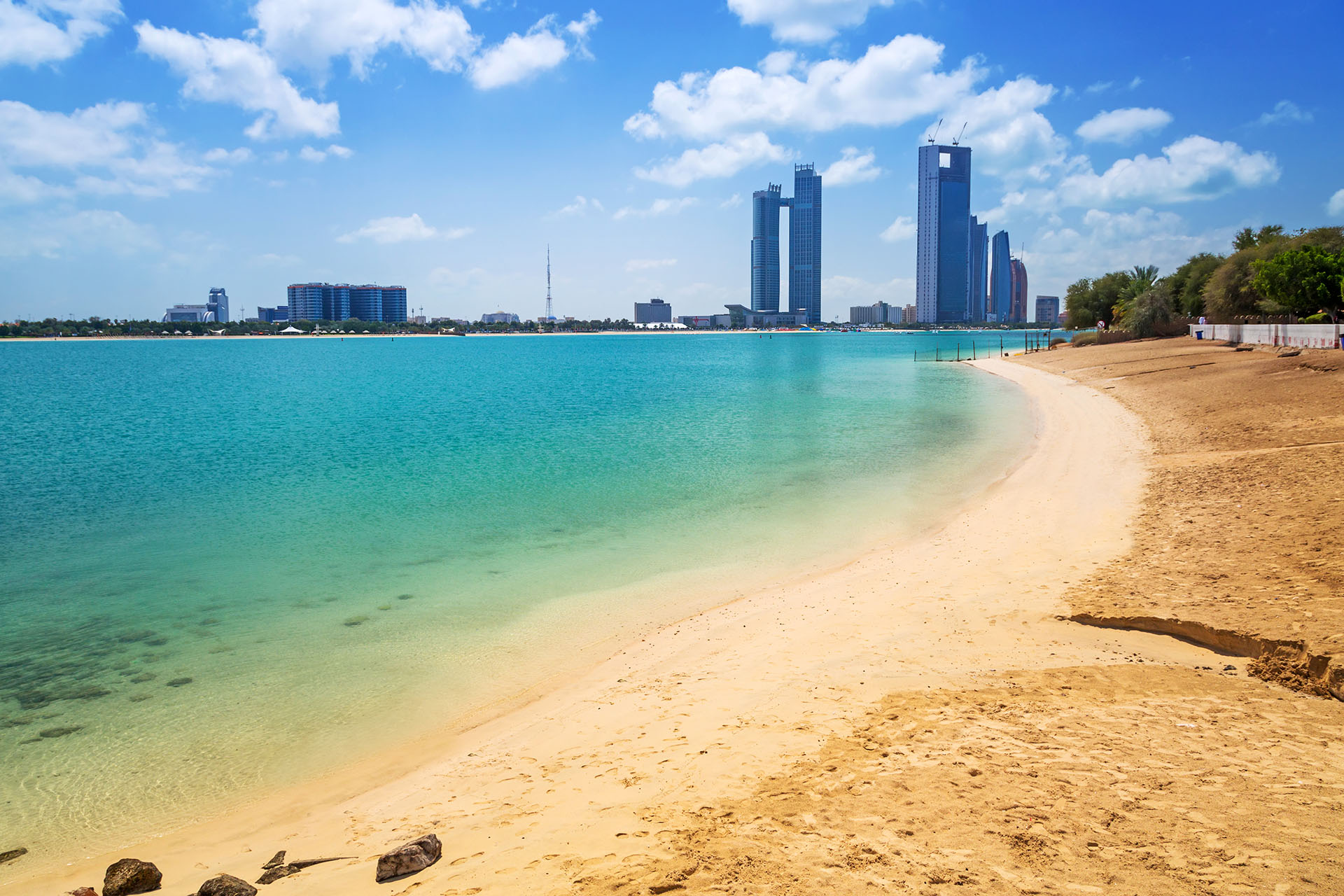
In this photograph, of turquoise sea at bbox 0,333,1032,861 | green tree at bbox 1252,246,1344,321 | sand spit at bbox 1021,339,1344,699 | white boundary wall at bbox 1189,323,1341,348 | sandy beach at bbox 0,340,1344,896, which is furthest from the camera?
green tree at bbox 1252,246,1344,321

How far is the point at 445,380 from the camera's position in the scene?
265ft

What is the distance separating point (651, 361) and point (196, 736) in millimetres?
122935

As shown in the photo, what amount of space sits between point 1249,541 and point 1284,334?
4392cm

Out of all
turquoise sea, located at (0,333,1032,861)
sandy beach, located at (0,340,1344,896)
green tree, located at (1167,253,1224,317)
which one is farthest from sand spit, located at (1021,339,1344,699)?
green tree, located at (1167,253,1224,317)

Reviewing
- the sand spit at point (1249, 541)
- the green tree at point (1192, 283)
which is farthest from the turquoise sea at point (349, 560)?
the green tree at point (1192, 283)

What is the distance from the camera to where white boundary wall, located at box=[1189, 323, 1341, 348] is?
127ft

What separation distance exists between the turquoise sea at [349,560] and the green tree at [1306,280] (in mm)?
24919

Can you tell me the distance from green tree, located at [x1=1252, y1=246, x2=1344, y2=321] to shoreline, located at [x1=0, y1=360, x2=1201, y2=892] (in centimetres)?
4890

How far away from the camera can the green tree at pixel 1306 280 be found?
47062 mm

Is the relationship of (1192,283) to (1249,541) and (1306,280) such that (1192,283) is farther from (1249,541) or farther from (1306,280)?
(1249,541)

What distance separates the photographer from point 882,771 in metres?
6.13

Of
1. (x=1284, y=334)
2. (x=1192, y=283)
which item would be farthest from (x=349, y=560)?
(x=1192, y=283)

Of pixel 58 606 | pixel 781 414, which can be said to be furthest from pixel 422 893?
pixel 781 414

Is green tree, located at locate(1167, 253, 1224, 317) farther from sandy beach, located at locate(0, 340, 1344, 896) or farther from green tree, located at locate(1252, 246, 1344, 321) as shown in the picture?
sandy beach, located at locate(0, 340, 1344, 896)
